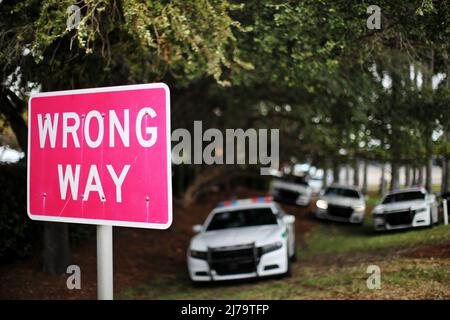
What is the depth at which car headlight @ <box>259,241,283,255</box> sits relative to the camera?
930cm

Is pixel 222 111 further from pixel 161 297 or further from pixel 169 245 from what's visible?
pixel 161 297

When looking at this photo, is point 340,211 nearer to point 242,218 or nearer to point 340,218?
point 340,218

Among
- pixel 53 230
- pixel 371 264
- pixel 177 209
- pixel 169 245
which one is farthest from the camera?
pixel 177 209

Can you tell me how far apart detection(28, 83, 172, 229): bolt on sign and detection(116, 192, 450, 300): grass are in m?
4.28

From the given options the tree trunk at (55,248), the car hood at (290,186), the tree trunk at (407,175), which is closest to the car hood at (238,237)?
the tree trunk at (55,248)

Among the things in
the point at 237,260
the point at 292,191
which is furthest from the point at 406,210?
the point at 292,191

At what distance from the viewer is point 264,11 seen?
25.4ft

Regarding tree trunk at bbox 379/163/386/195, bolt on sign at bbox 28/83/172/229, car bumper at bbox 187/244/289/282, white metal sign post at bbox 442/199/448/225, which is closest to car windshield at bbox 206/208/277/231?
car bumper at bbox 187/244/289/282

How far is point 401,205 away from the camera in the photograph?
10.4 meters

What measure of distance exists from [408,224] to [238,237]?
324 cm

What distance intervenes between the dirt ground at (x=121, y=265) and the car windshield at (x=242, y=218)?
5.80 ft

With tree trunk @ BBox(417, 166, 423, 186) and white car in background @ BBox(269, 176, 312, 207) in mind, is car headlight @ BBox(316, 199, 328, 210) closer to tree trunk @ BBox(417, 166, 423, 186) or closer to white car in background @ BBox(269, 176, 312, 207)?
white car in background @ BBox(269, 176, 312, 207)

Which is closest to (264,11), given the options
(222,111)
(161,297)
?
(161,297)
